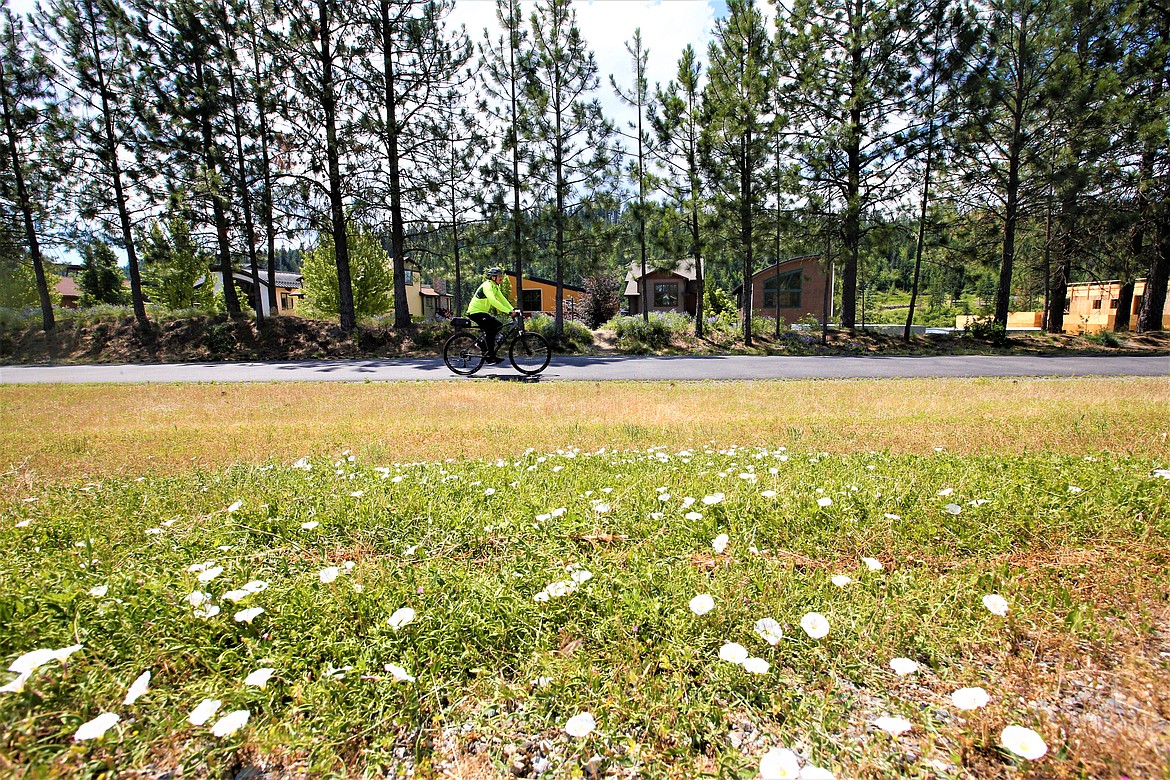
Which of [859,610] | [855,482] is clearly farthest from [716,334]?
[859,610]

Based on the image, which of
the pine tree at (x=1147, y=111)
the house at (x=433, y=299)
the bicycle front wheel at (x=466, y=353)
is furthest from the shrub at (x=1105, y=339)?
the house at (x=433, y=299)

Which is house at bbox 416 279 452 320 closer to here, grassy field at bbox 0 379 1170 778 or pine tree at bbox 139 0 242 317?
pine tree at bbox 139 0 242 317

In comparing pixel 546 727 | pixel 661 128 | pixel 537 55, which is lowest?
pixel 546 727

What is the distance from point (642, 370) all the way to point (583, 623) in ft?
31.9

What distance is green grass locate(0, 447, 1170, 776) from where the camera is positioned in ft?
4.58

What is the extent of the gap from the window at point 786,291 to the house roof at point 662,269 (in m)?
5.35

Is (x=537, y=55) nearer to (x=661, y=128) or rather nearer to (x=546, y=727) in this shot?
(x=661, y=128)

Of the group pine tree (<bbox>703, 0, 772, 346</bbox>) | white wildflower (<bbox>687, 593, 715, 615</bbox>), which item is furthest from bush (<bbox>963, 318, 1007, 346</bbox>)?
white wildflower (<bbox>687, 593, 715, 615</bbox>)

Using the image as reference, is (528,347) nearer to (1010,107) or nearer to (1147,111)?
(1010,107)

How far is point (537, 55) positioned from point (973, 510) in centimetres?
1808

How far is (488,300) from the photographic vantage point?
9359 millimetres

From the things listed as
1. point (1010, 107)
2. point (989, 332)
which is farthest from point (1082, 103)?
point (989, 332)

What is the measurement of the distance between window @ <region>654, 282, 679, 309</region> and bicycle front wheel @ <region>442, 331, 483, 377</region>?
3184cm

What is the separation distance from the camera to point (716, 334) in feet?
62.8
